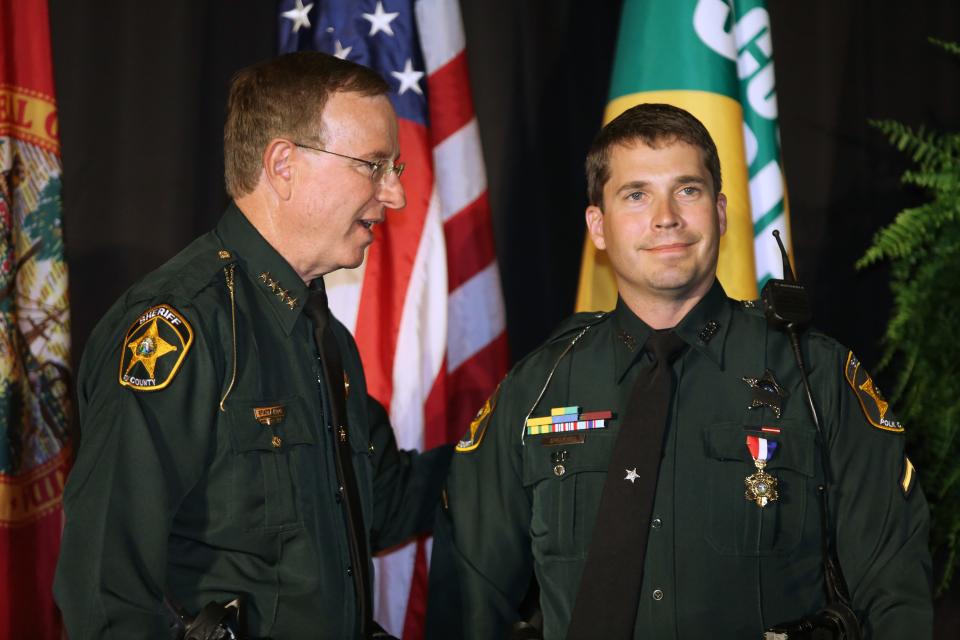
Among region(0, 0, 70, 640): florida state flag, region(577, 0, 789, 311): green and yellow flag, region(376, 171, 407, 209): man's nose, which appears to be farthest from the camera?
region(577, 0, 789, 311): green and yellow flag

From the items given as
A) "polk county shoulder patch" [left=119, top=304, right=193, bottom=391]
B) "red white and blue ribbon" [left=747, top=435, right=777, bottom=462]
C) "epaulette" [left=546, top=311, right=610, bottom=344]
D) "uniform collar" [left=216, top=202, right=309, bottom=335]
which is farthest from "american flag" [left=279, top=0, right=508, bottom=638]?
"red white and blue ribbon" [left=747, top=435, right=777, bottom=462]

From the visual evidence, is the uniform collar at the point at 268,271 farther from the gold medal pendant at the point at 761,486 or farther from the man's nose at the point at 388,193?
the gold medal pendant at the point at 761,486

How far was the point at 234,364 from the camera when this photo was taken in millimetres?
2047

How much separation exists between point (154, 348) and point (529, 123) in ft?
6.68

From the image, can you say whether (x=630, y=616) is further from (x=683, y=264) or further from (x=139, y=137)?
(x=139, y=137)

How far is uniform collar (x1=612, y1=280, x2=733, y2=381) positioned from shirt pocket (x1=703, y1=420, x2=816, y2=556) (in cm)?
19

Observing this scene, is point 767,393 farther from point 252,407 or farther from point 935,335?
point 935,335

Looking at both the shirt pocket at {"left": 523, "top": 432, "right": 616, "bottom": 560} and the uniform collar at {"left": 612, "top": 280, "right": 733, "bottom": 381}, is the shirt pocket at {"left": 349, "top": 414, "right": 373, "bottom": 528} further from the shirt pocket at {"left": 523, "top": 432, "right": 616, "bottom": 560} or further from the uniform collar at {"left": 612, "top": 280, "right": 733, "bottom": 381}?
the uniform collar at {"left": 612, "top": 280, "right": 733, "bottom": 381}

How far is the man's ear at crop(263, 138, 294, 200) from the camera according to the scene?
2.23 m

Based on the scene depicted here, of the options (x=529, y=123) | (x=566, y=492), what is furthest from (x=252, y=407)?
(x=529, y=123)

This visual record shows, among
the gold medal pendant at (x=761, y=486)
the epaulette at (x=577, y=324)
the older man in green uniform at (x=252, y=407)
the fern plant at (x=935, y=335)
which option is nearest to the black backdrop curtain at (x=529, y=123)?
the fern plant at (x=935, y=335)

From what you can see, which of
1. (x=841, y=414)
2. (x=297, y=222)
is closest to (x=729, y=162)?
(x=841, y=414)

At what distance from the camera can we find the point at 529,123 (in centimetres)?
365

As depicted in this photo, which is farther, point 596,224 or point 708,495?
point 596,224
